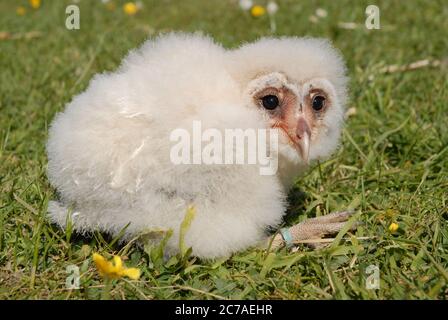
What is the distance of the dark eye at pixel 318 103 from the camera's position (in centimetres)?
330

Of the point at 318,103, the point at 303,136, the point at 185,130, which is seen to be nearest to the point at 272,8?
the point at 318,103

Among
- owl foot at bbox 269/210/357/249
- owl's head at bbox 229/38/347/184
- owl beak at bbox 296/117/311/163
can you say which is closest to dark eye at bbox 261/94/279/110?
owl's head at bbox 229/38/347/184

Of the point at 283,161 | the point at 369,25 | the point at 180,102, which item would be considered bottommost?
the point at 283,161

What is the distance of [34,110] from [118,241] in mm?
2035

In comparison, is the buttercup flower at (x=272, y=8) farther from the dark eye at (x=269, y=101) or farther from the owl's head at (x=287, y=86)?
the dark eye at (x=269, y=101)

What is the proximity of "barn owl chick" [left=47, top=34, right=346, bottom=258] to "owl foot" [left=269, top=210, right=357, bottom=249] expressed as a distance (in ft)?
0.55

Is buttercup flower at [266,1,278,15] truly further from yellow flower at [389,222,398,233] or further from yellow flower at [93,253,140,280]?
yellow flower at [93,253,140,280]

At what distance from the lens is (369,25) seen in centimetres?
615

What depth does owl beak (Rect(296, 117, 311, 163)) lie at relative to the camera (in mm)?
3145

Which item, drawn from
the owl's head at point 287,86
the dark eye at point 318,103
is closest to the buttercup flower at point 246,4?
the owl's head at point 287,86

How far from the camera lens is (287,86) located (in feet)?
10.4

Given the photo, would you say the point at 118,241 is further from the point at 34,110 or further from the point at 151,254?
the point at 34,110

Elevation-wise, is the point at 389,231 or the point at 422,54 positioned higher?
the point at 422,54
